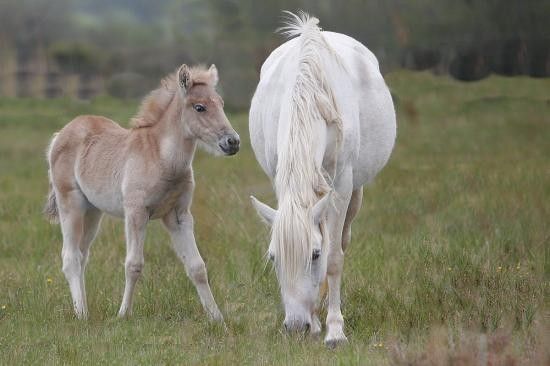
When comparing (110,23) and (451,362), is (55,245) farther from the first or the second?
(110,23)

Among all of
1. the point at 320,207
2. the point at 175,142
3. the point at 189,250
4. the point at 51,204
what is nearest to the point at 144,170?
the point at 175,142

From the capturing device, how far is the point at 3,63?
21172 mm

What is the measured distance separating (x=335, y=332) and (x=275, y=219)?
2.96 ft

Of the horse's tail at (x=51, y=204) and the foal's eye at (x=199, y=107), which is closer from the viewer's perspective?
the foal's eye at (x=199, y=107)

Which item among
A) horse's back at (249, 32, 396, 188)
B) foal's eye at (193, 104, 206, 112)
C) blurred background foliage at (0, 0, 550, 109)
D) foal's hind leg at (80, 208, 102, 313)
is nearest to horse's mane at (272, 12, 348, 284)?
horse's back at (249, 32, 396, 188)

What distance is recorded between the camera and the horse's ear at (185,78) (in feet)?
20.7

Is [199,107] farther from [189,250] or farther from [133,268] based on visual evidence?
[133,268]

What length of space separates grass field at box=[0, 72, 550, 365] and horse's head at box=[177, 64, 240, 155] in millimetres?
1061

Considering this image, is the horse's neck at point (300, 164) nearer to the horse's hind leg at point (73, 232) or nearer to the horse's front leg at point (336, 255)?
the horse's front leg at point (336, 255)

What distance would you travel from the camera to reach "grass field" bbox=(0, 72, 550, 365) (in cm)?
530

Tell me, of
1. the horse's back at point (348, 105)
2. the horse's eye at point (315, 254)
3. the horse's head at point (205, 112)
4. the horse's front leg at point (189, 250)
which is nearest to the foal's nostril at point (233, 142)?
the horse's head at point (205, 112)

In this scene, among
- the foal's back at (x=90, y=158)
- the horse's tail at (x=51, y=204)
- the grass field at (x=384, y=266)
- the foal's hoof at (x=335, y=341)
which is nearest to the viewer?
the grass field at (x=384, y=266)

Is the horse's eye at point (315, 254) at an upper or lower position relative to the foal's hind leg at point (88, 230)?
upper

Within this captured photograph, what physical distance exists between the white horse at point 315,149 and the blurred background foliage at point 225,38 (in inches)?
164
